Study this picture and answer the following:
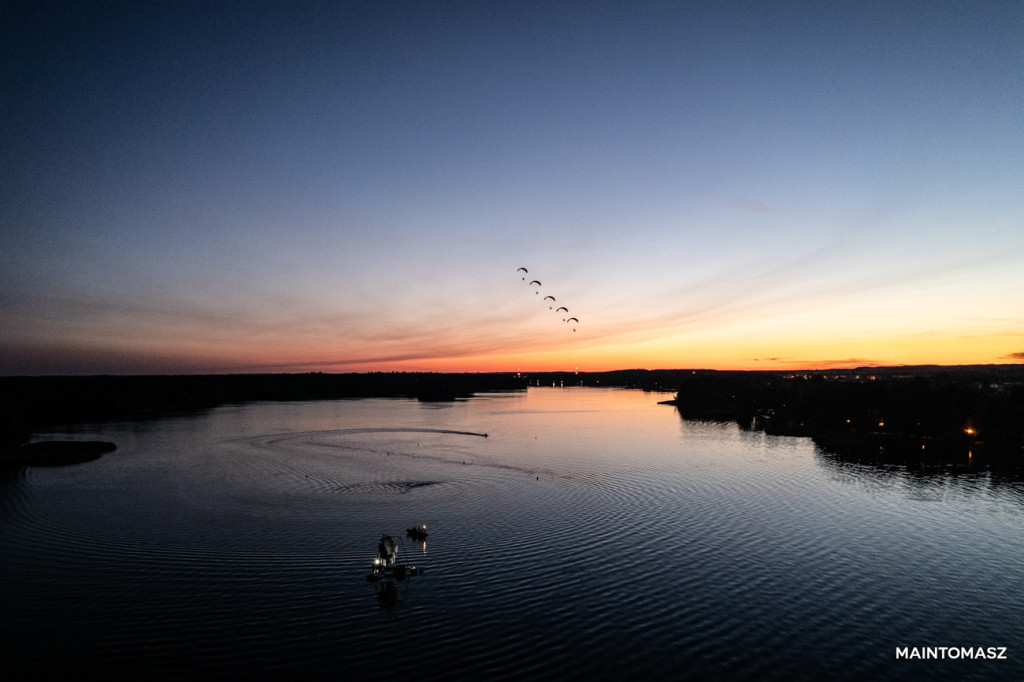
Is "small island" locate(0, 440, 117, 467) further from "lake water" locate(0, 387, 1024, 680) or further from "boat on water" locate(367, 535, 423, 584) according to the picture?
"boat on water" locate(367, 535, 423, 584)

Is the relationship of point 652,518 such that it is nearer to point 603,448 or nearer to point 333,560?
point 333,560

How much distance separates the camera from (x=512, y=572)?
36344 mm

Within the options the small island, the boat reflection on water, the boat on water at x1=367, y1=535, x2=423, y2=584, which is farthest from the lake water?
the small island

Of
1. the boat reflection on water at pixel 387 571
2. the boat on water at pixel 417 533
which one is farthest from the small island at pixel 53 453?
the boat reflection on water at pixel 387 571

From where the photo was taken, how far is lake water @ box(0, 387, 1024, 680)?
25500 millimetres

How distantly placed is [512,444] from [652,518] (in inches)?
2150

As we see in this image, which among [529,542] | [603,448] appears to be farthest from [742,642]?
[603,448]

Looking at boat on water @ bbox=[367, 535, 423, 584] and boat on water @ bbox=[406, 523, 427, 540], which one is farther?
boat on water @ bbox=[406, 523, 427, 540]

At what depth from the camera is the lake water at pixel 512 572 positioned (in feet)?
83.7

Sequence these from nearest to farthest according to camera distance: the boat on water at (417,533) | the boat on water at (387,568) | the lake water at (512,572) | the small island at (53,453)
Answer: the lake water at (512,572) → the boat on water at (387,568) → the boat on water at (417,533) → the small island at (53,453)

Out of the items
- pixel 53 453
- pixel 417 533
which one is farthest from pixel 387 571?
pixel 53 453

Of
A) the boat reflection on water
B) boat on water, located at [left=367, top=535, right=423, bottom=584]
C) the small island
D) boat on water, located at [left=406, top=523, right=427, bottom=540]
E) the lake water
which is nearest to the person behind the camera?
the lake water

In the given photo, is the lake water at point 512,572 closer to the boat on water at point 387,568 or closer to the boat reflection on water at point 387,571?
the boat reflection on water at point 387,571

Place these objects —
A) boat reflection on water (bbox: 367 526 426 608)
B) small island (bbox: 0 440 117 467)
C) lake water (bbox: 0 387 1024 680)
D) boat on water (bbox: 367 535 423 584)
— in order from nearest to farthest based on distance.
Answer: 1. lake water (bbox: 0 387 1024 680)
2. boat reflection on water (bbox: 367 526 426 608)
3. boat on water (bbox: 367 535 423 584)
4. small island (bbox: 0 440 117 467)
